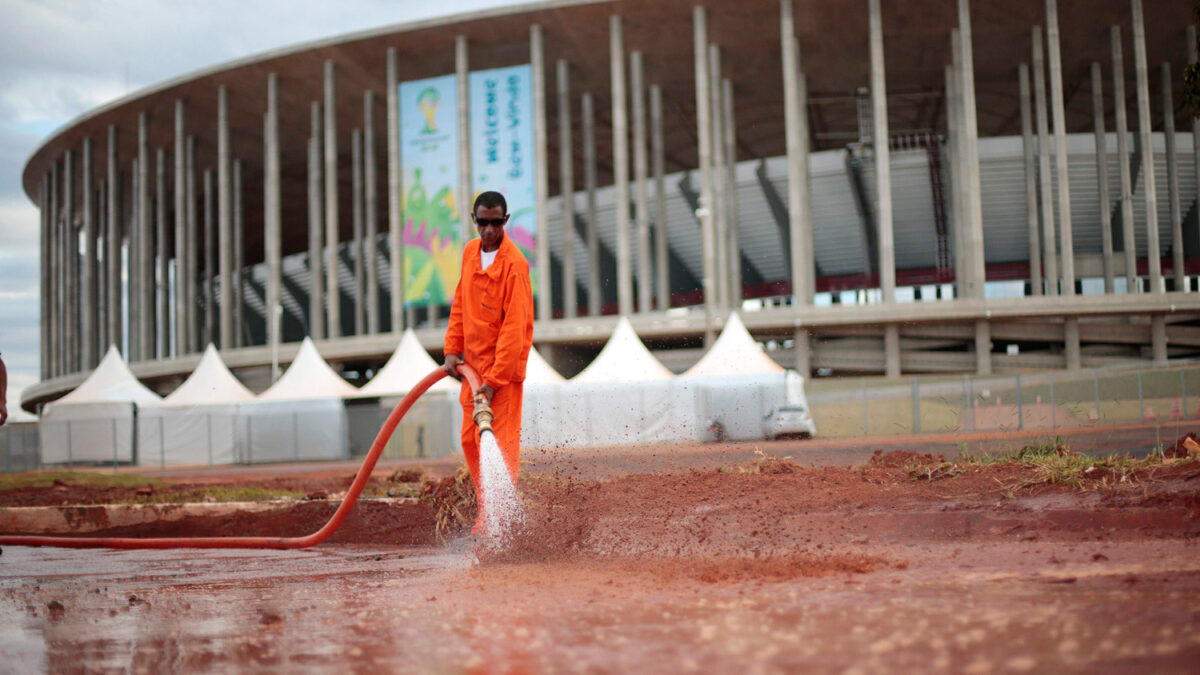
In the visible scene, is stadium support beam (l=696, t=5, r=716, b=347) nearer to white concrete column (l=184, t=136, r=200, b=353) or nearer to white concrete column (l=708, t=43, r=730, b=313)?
white concrete column (l=708, t=43, r=730, b=313)

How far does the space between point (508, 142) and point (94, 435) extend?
18.0 meters

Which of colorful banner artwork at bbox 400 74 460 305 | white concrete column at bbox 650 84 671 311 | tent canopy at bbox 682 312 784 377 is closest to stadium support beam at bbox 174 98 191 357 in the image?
colorful banner artwork at bbox 400 74 460 305

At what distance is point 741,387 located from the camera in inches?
973

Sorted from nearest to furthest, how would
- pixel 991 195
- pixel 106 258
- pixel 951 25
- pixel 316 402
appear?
1. pixel 316 402
2. pixel 951 25
3. pixel 991 195
4. pixel 106 258

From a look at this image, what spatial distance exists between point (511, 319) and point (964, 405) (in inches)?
759

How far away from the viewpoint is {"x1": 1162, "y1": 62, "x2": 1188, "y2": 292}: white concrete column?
43312 millimetres

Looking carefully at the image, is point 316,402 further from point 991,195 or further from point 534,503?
point 991,195

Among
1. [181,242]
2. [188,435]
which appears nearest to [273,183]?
[181,242]

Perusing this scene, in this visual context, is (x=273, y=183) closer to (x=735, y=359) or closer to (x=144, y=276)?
(x=144, y=276)

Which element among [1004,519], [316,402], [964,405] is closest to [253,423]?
[316,402]

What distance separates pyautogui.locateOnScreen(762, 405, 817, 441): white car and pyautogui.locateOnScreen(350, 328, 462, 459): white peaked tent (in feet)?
28.6

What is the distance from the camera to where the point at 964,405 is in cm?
2316

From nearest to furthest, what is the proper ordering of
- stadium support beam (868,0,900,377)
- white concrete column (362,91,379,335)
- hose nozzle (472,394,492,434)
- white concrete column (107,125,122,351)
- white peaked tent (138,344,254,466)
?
hose nozzle (472,394,492,434) → white peaked tent (138,344,254,466) → stadium support beam (868,0,900,377) → white concrete column (362,91,379,335) → white concrete column (107,125,122,351)

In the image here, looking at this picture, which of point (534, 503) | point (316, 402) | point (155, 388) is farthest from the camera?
point (155, 388)
